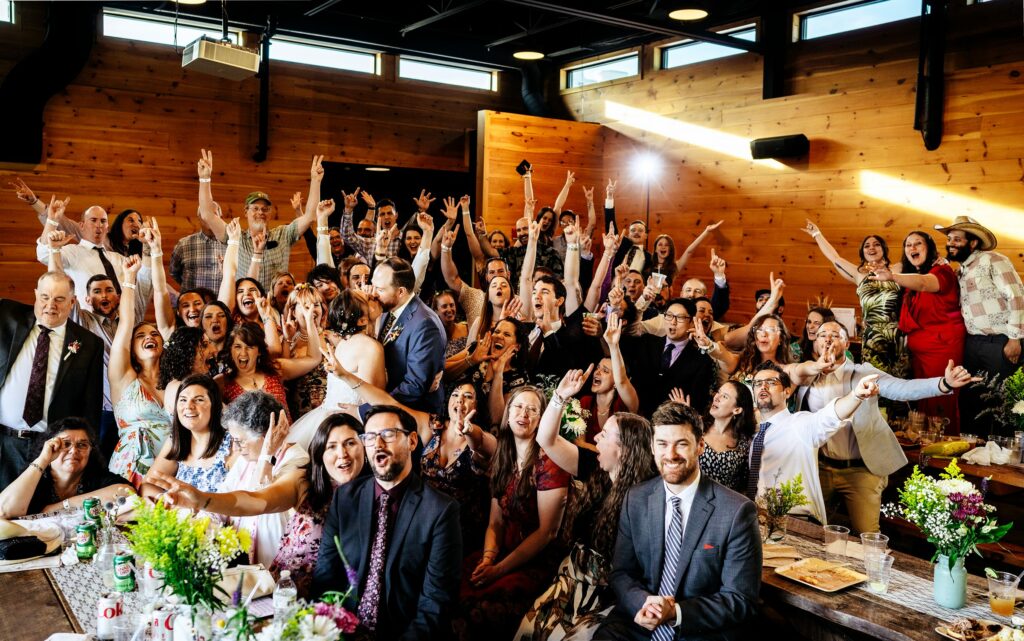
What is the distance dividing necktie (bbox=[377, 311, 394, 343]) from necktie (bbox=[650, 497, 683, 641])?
1.75 meters

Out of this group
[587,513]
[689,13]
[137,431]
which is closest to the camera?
[587,513]

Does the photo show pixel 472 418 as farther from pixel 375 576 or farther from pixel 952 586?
pixel 952 586

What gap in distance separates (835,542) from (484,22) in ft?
25.8

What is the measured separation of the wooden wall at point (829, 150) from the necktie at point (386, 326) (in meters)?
5.24

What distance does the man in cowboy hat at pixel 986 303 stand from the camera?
5.83 m

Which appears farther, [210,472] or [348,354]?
[348,354]

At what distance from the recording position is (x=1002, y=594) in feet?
8.30

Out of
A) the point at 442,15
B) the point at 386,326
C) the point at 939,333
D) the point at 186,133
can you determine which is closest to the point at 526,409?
the point at 386,326

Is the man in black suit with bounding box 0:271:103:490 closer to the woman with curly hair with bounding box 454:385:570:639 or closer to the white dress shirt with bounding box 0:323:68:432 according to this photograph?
the white dress shirt with bounding box 0:323:68:432

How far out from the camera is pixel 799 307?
8.11m

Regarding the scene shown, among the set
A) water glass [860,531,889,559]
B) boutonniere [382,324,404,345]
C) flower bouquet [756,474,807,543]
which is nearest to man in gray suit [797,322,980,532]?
flower bouquet [756,474,807,543]

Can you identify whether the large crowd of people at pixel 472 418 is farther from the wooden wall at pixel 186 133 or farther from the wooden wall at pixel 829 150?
the wooden wall at pixel 186 133

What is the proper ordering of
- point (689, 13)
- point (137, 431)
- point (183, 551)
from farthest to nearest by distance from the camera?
point (689, 13) < point (137, 431) < point (183, 551)

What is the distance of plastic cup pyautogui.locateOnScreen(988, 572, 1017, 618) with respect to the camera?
251 centimetres
